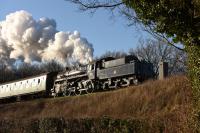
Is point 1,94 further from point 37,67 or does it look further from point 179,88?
point 37,67

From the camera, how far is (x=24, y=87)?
50906 mm

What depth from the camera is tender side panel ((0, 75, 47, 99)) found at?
4822 centimetres

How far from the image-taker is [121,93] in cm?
3234

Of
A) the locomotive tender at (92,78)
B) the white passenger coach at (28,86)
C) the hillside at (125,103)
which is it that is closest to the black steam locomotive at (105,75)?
the locomotive tender at (92,78)

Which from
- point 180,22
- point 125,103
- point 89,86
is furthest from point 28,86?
point 180,22

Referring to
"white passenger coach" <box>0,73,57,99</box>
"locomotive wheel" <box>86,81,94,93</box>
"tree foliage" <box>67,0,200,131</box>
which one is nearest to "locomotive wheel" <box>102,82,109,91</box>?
"locomotive wheel" <box>86,81,94,93</box>

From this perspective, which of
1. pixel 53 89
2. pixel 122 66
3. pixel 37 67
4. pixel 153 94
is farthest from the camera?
pixel 37 67

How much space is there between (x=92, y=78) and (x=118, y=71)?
362 cm

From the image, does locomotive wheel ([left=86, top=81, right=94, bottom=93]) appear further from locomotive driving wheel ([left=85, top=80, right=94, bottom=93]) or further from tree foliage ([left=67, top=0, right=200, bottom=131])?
tree foliage ([left=67, top=0, right=200, bottom=131])

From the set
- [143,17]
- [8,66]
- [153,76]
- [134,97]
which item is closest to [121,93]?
[134,97]

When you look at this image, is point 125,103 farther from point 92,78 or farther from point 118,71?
point 92,78

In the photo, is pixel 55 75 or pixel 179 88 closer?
pixel 179 88

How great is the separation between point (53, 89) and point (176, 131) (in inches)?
1292

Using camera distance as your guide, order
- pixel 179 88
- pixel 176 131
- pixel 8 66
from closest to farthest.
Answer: pixel 176 131, pixel 179 88, pixel 8 66
